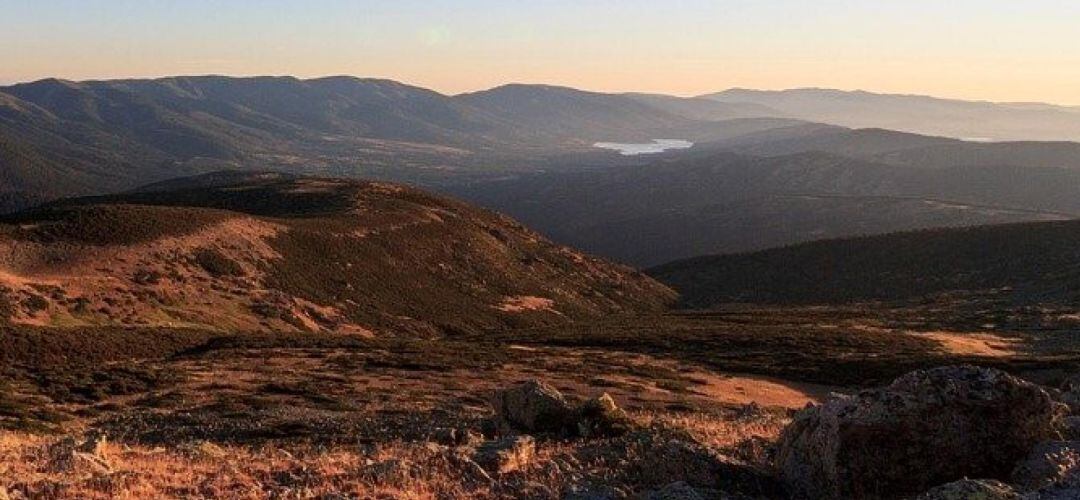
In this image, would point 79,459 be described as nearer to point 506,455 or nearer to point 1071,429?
point 506,455

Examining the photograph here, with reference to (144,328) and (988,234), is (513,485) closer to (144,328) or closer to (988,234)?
(144,328)

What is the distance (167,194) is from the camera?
431 ft

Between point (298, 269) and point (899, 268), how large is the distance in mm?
92861

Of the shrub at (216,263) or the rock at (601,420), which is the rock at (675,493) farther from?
the shrub at (216,263)

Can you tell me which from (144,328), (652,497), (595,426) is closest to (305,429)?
Result: (595,426)

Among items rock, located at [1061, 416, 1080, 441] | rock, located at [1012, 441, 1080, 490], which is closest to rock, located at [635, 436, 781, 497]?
rock, located at [1012, 441, 1080, 490]

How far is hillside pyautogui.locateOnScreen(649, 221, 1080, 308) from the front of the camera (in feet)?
351

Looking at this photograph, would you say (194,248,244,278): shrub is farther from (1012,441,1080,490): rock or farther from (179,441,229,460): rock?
(1012,441,1080,490): rock

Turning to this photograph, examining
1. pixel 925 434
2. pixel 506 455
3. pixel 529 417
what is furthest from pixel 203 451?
pixel 925 434

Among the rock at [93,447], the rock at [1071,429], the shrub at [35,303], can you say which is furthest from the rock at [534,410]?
the shrub at [35,303]

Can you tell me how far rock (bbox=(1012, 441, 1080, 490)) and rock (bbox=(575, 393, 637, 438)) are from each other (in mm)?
8469

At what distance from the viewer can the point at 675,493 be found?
1057 cm

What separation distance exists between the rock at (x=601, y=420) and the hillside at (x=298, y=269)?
137 feet

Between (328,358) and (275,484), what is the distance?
33421 millimetres
